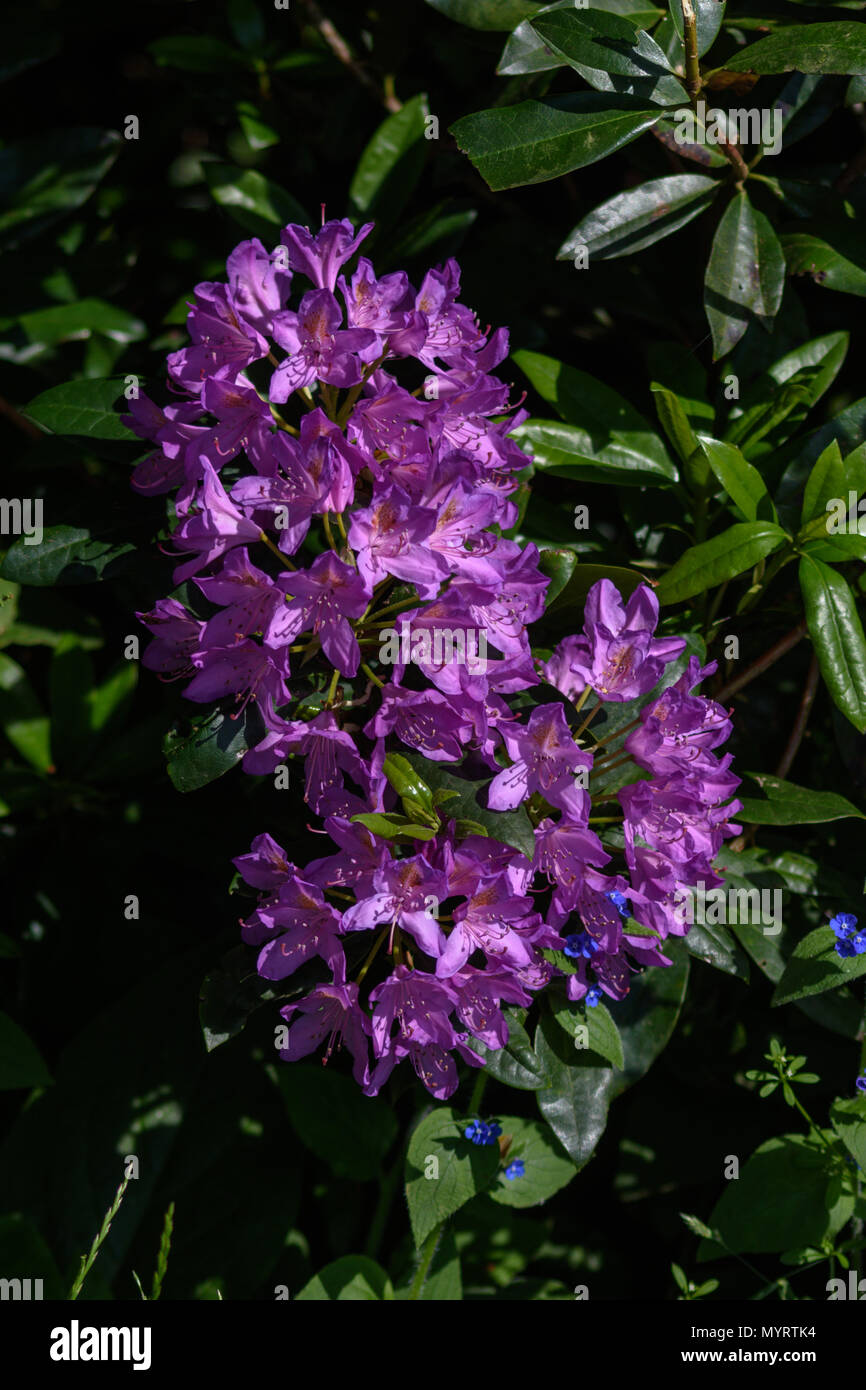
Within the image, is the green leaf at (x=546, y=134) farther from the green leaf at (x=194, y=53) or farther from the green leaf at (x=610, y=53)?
the green leaf at (x=194, y=53)

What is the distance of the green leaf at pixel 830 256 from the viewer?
1843 millimetres

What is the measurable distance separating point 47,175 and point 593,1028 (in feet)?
6.72

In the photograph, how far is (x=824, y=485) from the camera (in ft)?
5.62

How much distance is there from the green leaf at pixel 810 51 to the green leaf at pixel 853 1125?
1462 mm

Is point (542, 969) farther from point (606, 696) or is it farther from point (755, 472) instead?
point (755, 472)

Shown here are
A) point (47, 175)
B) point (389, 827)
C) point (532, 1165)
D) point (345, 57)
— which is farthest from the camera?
point (47, 175)

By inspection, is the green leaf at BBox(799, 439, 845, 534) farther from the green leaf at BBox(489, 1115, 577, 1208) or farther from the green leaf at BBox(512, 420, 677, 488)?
the green leaf at BBox(489, 1115, 577, 1208)

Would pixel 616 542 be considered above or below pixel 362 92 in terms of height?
below

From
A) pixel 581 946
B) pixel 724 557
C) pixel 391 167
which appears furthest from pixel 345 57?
pixel 581 946

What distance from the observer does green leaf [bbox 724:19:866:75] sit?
1576mm

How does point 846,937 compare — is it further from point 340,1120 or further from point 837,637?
point 340,1120

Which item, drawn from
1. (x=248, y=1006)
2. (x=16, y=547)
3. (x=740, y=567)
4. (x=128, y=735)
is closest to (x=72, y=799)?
(x=128, y=735)

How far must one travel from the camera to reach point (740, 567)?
164 centimetres

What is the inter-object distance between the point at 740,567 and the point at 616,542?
2.00 ft
